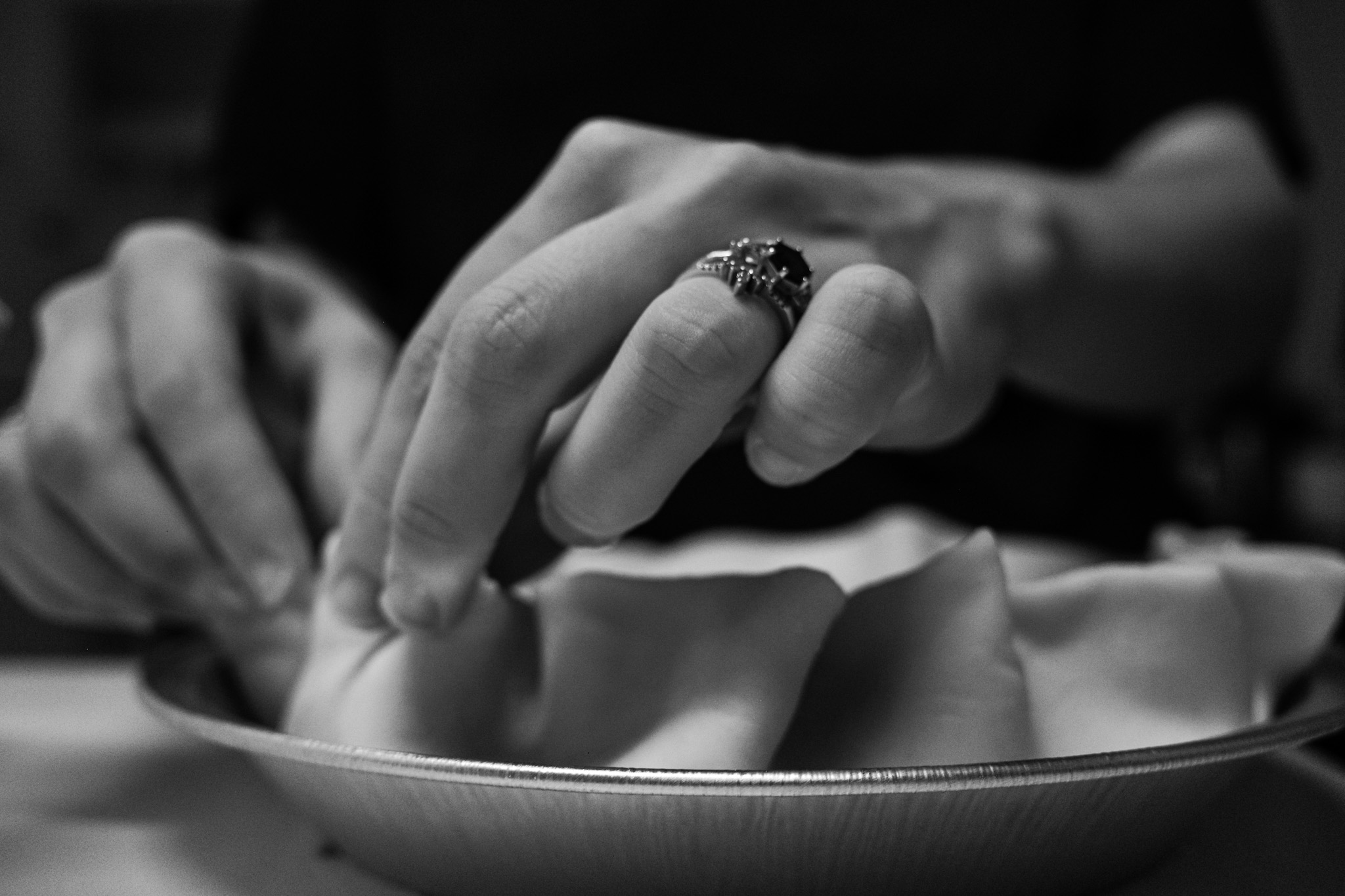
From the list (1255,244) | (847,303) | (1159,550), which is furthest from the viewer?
(1255,244)

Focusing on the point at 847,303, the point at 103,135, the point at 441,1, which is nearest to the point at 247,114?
the point at 441,1

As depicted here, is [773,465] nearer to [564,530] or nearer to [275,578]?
[564,530]

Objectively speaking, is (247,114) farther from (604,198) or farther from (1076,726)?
(1076,726)

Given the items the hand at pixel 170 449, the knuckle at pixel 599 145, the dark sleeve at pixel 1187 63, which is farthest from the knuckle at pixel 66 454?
the dark sleeve at pixel 1187 63

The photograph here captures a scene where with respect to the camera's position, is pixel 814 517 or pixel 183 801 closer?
pixel 183 801

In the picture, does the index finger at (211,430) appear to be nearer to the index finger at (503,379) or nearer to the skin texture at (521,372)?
the skin texture at (521,372)

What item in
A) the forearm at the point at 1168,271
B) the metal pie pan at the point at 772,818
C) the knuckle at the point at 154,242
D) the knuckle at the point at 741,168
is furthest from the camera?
the forearm at the point at 1168,271
